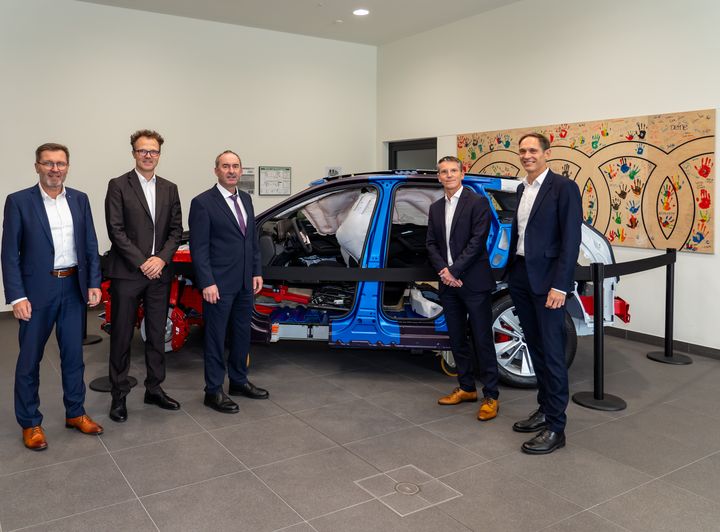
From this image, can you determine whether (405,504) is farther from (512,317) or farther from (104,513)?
(512,317)

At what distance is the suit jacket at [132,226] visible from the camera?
11.6 feet

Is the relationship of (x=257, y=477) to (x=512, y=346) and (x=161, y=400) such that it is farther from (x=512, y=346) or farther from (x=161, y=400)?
(x=512, y=346)

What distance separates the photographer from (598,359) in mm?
4008

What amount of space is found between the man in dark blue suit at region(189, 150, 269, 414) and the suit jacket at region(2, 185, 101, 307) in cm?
68

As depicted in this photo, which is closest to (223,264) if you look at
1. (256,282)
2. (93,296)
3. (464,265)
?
(256,282)

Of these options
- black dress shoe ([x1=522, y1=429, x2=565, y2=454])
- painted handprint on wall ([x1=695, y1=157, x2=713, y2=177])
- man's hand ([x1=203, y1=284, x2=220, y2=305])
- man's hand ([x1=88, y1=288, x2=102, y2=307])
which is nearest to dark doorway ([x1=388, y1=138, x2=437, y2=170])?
painted handprint on wall ([x1=695, y1=157, x2=713, y2=177])

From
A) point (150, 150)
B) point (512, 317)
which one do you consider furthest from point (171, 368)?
point (512, 317)

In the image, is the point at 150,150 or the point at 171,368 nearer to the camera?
the point at 150,150

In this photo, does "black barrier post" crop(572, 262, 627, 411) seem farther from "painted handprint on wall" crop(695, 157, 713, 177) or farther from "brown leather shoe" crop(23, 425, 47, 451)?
"brown leather shoe" crop(23, 425, 47, 451)

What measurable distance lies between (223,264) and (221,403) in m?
0.88

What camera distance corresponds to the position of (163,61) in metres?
7.45

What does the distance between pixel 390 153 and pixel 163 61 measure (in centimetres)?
334

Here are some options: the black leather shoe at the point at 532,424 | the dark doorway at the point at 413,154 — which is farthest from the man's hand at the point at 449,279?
the dark doorway at the point at 413,154

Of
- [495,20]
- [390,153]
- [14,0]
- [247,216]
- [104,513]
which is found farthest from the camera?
[390,153]
